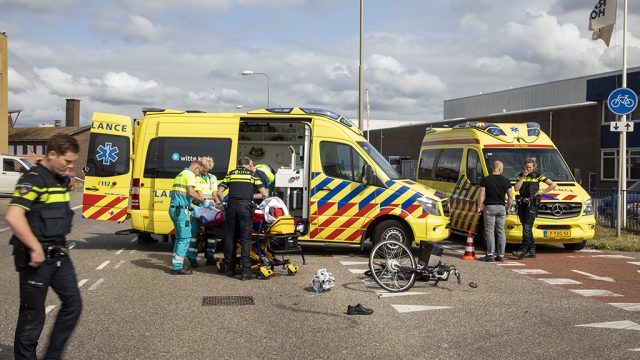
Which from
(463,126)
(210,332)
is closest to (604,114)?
(463,126)

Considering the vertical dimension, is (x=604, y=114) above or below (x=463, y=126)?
above

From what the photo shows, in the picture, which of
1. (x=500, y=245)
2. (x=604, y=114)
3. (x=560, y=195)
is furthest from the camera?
(x=604, y=114)

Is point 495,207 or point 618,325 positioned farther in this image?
point 495,207

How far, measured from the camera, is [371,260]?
8.23 metres

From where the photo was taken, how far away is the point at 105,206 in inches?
471

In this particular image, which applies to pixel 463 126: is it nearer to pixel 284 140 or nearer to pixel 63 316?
pixel 284 140

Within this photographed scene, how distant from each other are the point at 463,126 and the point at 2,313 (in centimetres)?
1032

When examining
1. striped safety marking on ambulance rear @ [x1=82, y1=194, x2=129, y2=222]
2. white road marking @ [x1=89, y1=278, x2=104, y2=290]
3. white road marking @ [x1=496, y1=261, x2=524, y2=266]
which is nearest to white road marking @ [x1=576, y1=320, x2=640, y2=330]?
white road marking @ [x1=496, y1=261, x2=524, y2=266]

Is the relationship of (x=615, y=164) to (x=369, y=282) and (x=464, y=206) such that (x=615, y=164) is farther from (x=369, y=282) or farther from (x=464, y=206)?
(x=369, y=282)

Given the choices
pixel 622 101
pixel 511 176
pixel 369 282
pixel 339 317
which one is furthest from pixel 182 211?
pixel 622 101

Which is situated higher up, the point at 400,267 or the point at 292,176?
the point at 292,176

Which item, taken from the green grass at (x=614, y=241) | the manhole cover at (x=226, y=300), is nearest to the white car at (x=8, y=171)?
the manhole cover at (x=226, y=300)

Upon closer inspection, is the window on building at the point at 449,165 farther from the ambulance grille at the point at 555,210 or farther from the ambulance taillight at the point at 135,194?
the ambulance taillight at the point at 135,194

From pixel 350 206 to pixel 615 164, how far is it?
2649 cm
